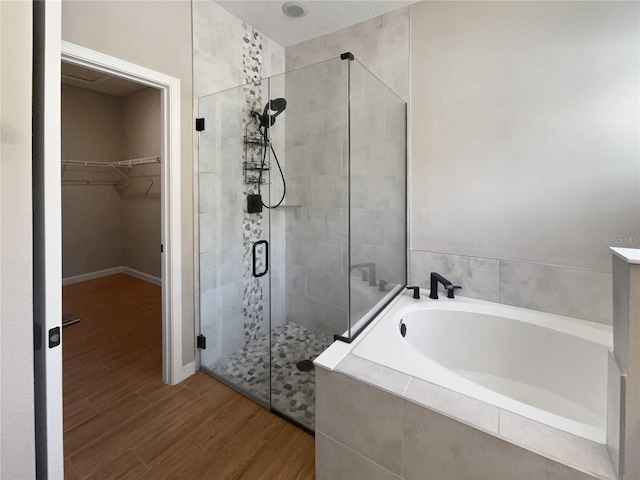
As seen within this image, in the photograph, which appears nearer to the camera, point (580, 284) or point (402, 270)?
point (580, 284)

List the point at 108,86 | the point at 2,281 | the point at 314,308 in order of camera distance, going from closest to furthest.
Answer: the point at 2,281
the point at 314,308
the point at 108,86

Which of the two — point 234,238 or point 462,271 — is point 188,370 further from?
point 462,271

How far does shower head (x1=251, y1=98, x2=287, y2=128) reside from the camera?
7.73 feet

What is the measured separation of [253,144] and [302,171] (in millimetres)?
449

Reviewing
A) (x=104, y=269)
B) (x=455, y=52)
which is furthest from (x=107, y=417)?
(x=104, y=269)

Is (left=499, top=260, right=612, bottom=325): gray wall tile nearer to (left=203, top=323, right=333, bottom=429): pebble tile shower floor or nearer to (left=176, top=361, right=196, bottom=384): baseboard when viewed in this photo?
(left=203, top=323, right=333, bottom=429): pebble tile shower floor

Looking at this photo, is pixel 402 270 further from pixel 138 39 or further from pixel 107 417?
pixel 138 39

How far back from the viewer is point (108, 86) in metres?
4.04

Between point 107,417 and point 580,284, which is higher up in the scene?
point 580,284

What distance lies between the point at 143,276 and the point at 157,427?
3306 millimetres

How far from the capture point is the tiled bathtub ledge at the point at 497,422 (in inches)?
34.9

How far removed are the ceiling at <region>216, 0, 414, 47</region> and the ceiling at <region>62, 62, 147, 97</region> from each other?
6.76 ft

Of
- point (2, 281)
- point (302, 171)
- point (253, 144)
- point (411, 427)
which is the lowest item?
point (411, 427)

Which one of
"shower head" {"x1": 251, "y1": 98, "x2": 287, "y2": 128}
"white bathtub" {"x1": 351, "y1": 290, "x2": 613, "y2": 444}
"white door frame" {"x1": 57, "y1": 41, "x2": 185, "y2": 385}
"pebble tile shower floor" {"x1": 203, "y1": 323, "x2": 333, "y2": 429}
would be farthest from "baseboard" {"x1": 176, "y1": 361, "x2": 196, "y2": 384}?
"shower head" {"x1": 251, "y1": 98, "x2": 287, "y2": 128}
